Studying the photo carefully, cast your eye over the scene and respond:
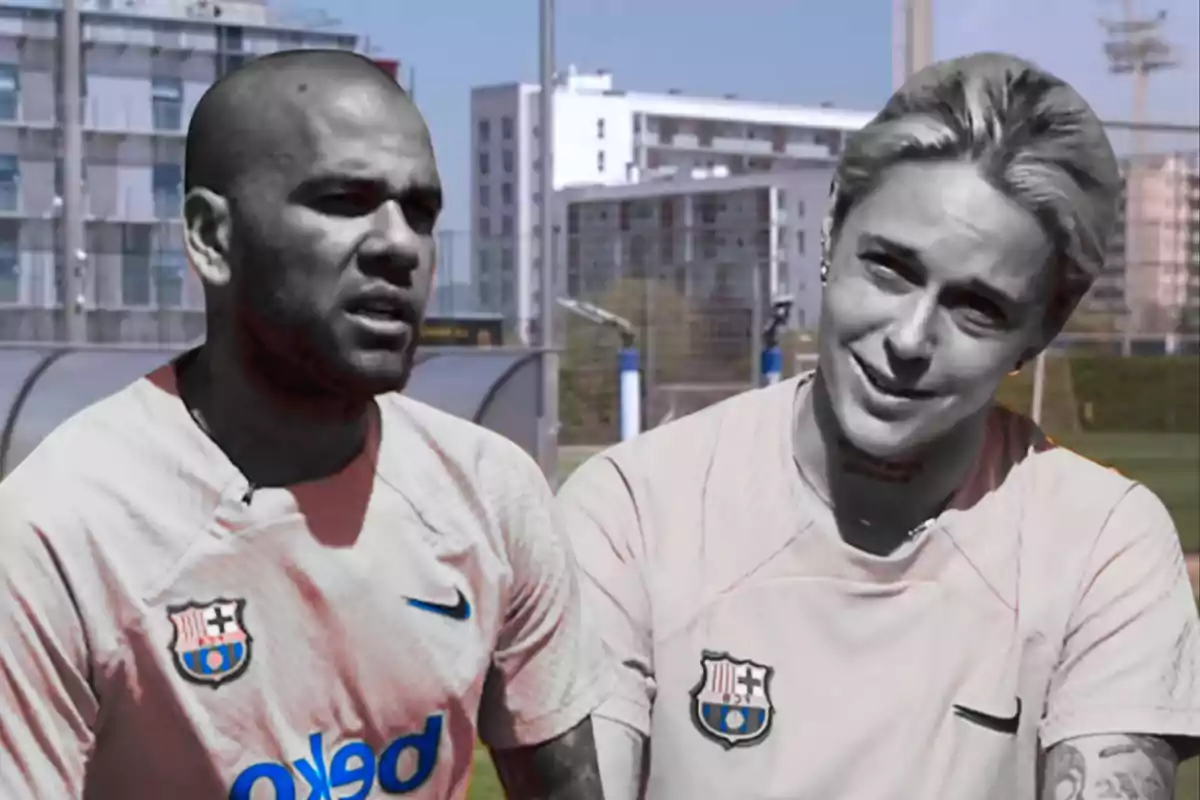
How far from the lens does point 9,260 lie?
12516 mm

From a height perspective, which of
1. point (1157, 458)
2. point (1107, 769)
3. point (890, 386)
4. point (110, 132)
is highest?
point (110, 132)

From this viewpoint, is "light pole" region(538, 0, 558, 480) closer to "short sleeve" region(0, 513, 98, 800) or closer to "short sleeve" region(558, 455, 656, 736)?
"short sleeve" region(558, 455, 656, 736)

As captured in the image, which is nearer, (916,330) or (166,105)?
(916,330)

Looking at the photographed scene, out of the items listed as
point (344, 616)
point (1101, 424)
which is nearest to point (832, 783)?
point (344, 616)

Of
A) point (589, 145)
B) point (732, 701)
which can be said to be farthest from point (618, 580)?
point (589, 145)

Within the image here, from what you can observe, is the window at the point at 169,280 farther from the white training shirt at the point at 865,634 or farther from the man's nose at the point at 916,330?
the man's nose at the point at 916,330

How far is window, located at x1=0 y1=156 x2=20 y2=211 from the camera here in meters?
13.1

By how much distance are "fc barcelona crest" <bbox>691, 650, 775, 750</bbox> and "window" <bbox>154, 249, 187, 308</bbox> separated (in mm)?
8860

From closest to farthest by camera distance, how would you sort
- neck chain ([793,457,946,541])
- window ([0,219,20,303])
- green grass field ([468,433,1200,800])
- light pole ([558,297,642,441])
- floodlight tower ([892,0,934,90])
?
neck chain ([793,457,946,541]) → floodlight tower ([892,0,934,90]) → window ([0,219,20,303]) → light pole ([558,297,642,441]) → green grass field ([468,433,1200,800])

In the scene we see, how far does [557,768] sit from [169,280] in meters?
9.87

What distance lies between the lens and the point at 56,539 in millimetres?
1397

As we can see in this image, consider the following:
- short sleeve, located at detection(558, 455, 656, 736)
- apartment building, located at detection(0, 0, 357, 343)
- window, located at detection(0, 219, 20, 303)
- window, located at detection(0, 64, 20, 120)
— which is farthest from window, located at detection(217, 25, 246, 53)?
short sleeve, located at detection(558, 455, 656, 736)

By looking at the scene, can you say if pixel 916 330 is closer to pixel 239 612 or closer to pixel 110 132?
pixel 239 612

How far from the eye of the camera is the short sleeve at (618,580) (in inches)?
76.8
